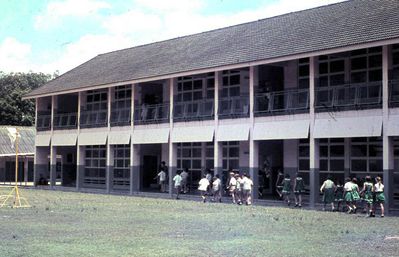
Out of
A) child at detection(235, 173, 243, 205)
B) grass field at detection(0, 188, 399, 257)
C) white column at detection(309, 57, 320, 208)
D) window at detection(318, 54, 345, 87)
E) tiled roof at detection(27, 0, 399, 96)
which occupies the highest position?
tiled roof at detection(27, 0, 399, 96)

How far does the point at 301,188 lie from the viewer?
87.5 ft

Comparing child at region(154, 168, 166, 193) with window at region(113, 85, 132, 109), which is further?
window at region(113, 85, 132, 109)

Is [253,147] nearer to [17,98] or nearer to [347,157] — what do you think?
[347,157]

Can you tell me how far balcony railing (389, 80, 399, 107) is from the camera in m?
23.5

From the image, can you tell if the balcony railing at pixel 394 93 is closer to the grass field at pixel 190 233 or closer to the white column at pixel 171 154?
the grass field at pixel 190 233

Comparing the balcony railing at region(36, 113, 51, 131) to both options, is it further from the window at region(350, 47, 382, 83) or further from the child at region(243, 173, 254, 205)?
the window at region(350, 47, 382, 83)

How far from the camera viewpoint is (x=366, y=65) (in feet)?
89.5

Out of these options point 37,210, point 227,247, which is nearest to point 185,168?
point 37,210

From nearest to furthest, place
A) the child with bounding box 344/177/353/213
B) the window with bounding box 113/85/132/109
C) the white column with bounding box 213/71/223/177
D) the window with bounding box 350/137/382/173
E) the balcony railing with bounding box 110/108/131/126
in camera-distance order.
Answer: the child with bounding box 344/177/353/213 → the window with bounding box 350/137/382/173 → the white column with bounding box 213/71/223/177 → the balcony railing with bounding box 110/108/131/126 → the window with bounding box 113/85/132/109

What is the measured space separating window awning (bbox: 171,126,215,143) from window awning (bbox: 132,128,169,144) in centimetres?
75

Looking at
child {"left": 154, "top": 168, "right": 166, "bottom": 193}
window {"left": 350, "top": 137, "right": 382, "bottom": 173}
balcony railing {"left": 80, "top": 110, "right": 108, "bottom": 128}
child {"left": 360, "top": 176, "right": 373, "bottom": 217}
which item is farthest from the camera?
balcony railing {"left": 80, "top": 110, "right": 108, "bottom": 128}

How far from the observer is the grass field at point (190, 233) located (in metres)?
12.3

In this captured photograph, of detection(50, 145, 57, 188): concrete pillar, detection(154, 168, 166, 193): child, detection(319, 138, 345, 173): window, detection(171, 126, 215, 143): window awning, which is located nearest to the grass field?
detection(319, 138, 345, 173): window

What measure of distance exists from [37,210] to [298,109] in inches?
462
